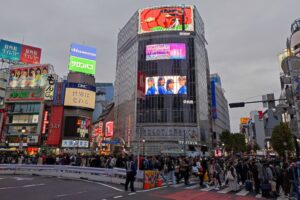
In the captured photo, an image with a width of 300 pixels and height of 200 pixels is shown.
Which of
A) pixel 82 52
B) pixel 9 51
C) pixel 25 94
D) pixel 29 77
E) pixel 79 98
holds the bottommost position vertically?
pixel 79 98

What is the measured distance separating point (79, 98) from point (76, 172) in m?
50.2

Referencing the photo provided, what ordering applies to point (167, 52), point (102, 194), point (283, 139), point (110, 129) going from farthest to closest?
point (110, 129), point (167, 52), point (283, 139), point (102, 194)

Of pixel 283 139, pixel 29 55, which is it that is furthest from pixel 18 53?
pixel 283 139

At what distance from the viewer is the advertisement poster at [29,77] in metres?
69.9

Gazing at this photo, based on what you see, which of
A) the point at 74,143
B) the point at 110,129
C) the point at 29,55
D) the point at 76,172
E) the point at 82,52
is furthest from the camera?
the point at 110,129

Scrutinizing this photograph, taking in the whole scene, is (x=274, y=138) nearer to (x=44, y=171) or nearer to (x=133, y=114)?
(x=133, y=114)

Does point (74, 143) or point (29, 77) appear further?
point (29, 77)

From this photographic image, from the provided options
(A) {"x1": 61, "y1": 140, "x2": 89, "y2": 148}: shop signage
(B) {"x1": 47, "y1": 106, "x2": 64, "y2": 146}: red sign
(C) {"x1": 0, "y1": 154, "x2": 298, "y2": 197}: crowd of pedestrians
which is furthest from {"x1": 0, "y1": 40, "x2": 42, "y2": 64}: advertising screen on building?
(C) {"x1": 0, "y1": 154, "x2": 298, "y2": 197}: crowd of pedestrians

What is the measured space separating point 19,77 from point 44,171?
57.5 m

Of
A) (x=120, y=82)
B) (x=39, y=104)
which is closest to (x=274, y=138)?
(x=120, y=82)

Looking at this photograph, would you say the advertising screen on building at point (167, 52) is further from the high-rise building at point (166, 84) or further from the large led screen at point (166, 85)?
the large led screen at point (166, 85)

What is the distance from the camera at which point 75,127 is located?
6675cm

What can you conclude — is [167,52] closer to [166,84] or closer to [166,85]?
[166,84]

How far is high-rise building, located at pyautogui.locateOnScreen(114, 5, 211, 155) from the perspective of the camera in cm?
6064
